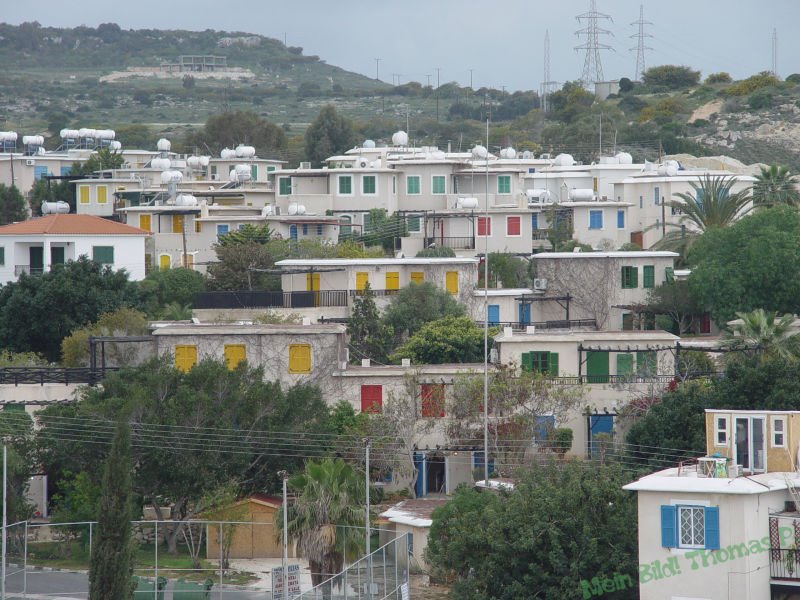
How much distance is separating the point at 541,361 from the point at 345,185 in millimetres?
31095

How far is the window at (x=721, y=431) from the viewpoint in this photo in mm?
34844

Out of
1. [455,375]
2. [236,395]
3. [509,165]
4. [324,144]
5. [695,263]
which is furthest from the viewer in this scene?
[324,144]

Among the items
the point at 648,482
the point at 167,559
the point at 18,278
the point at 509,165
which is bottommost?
the point at 167,559

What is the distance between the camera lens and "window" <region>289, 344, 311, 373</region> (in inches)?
2034

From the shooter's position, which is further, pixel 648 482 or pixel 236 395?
pixel 236 395

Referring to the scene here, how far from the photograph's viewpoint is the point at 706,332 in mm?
64188

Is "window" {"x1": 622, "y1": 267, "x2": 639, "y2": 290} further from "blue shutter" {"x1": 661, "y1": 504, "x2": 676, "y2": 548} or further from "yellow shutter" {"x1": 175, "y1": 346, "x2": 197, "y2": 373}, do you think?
"blue shutter" {"x1": 661, "y1": 504, "x2": 676, "y2": 548}

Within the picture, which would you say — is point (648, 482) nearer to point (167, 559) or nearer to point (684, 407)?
point (684, 407)

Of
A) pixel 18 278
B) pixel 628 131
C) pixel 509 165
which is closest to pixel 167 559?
pixel 18 278

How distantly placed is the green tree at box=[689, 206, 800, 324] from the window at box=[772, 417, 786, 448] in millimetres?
27467

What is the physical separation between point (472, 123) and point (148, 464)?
12767 centimetres

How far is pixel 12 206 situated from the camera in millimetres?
89812

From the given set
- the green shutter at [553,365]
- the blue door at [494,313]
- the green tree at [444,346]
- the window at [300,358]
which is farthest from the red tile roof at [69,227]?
the green shutter at [553,365]

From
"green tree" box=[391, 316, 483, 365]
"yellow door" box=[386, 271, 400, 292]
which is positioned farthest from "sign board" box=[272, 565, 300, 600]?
"yellow door" box=[386, 271, 400, 292]
